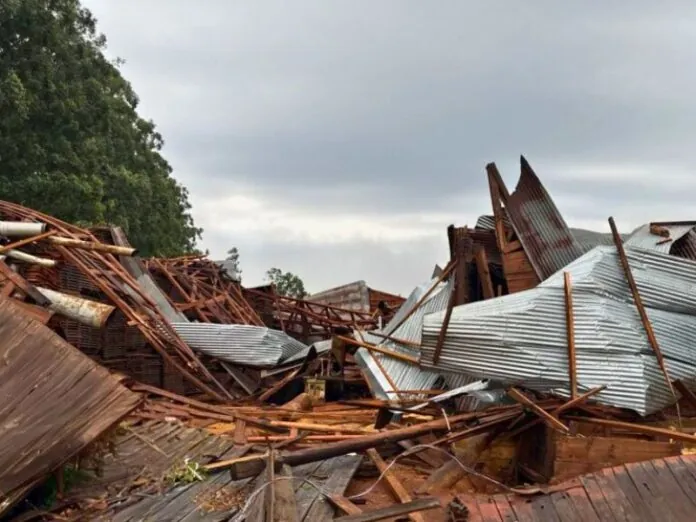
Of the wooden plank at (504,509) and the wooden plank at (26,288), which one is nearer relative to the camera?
the wooden plank at (504,509)

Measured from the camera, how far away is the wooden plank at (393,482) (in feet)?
13.5

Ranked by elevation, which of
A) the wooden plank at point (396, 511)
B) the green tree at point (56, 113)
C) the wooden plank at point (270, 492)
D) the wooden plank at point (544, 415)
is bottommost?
the wooden plank at point (396, 511)

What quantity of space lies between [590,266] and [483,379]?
5.04 ft

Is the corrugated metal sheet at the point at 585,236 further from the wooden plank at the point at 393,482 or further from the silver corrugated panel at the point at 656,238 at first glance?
the wooden plank at the point at 393,482

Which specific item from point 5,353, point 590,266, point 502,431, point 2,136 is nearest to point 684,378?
point 590,266

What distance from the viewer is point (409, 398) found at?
7121 millimetres

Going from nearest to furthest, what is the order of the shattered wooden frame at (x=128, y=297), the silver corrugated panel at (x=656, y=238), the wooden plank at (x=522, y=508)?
the wooden plank at (x=522, y=508)
the silver corrugated panel at (x=656, y=238)
the shattered wooden frame at (x=128, y=297)

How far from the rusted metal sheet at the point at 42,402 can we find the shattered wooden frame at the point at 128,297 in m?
3.64

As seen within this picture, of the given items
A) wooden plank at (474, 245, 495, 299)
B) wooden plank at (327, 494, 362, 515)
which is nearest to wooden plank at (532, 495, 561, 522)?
wooden plank at (327, 494, 362, 515)

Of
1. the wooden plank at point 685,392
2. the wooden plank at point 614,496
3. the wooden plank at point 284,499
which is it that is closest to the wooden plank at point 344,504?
the wooden plank at point 284,499

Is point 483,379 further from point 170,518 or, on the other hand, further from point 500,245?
point 170,518

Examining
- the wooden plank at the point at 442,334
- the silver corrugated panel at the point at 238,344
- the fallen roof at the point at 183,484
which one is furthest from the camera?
the silver corrugated panel at the point at 238,344

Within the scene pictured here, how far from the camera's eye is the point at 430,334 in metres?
6.49

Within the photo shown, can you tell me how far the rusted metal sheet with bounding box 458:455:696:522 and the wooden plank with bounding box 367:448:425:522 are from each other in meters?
0.35
